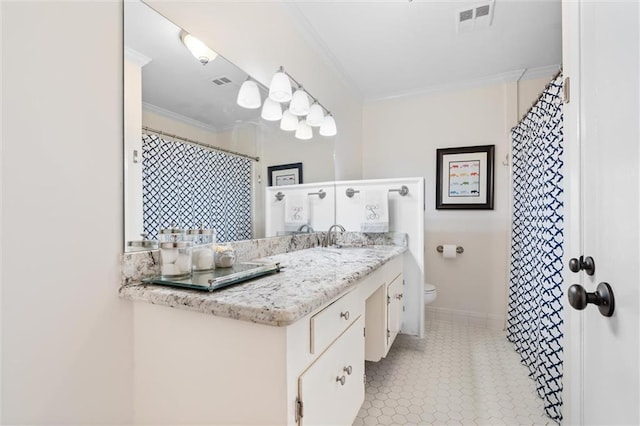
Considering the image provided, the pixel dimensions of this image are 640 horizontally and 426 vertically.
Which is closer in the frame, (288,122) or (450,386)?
(450,386)

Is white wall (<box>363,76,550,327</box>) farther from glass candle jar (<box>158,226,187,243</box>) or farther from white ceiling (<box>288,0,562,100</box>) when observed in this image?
glass candle jar (<box>158,226,187,243</box>)

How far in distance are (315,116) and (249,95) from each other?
2.45 ft

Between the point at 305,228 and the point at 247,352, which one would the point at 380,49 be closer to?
the point at 305,228

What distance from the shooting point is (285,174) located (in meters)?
1.86

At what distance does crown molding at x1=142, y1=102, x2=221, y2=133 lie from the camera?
3.52ft

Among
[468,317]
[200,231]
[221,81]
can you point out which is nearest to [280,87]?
[221,81]

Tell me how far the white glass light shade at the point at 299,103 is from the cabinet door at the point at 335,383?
1.38 m

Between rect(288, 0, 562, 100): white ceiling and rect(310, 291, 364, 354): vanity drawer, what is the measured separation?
6.00 feet

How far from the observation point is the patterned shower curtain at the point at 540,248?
1.54 meters

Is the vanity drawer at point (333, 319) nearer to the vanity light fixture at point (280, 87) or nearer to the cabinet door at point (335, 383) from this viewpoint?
the cabinet door at point (335, 383)

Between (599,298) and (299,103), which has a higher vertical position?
(299,103)

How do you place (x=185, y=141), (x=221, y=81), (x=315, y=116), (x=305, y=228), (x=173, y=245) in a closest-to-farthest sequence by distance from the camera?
(x=173, y=245) → (x=185, y=141) → (x=221, y=81) → (x=305, y=228) → (x=315, y=116)

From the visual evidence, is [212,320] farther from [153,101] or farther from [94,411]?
[153,101]

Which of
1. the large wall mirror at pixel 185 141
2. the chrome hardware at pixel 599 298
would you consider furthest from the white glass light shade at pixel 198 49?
the chrome hardware at pixel 599 298
